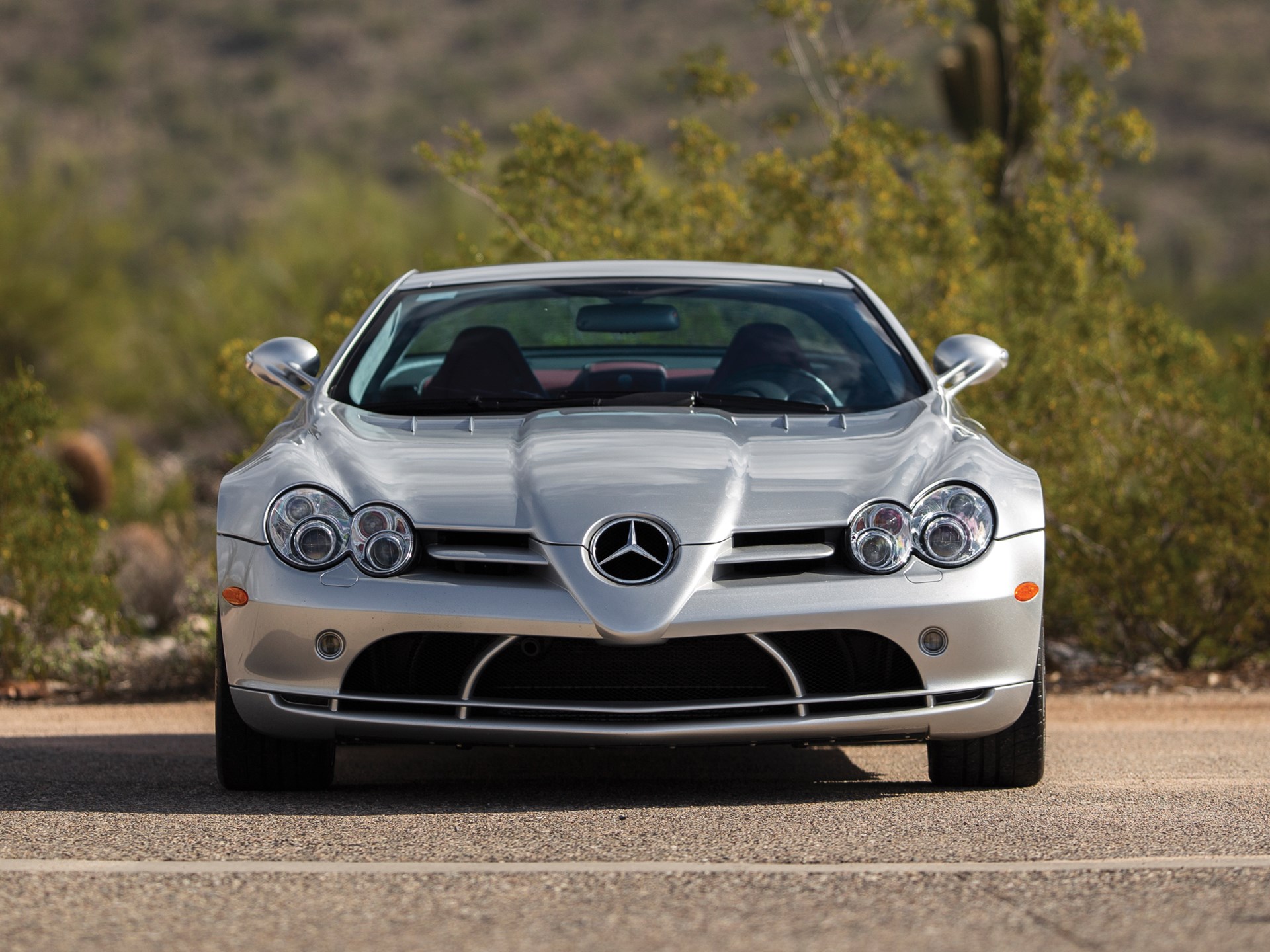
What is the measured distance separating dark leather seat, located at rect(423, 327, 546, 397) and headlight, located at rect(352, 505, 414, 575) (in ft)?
3.94

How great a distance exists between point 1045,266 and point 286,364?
17.1 feet

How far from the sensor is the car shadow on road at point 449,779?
4.72 metres

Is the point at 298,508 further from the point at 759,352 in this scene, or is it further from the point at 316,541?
the point at 759,352

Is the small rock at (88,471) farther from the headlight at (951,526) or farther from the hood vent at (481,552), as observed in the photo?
the headlight at (951,526)

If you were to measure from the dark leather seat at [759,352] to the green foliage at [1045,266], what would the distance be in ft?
9.31

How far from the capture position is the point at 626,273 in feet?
20.7

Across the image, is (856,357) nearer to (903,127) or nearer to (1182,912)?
(1182,912)

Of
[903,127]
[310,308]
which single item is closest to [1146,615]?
[903,127]

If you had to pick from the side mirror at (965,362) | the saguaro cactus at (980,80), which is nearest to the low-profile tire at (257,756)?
the side mirror at (965,362)

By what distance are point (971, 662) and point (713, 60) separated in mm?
7586

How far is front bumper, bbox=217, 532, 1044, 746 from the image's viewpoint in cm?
437

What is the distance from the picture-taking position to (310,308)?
2455cm

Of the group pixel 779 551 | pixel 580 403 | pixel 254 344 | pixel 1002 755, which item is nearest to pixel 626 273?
pixel 580 403

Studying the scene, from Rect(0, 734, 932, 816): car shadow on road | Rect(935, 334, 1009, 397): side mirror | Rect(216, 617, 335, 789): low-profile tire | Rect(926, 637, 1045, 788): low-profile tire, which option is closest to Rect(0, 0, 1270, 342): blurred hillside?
Rect(935, 334, 1009, 397): side mirror
